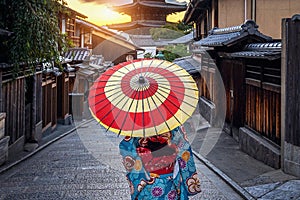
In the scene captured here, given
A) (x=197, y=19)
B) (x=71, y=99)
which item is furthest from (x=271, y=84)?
(x=197, y=19)

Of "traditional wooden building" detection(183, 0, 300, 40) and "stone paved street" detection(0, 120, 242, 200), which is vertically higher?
"traditional wooden building" detection(183, 0, 300, 40)

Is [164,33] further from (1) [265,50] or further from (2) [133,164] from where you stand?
(2) [133,164]

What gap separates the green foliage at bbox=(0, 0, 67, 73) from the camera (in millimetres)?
8461

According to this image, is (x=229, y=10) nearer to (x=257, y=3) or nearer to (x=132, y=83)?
(x=257, y=3)

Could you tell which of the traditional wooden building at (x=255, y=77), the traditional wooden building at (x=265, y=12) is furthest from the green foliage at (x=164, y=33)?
the traditional wooden building at (x=265, y=12)

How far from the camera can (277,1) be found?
41.7 ft

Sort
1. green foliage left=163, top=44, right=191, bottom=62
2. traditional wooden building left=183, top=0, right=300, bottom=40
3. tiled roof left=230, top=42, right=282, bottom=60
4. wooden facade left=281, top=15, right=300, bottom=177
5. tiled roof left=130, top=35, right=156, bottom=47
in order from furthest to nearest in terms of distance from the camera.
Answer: tiled roof left=130, top=35, right=156, bottom=47 < green foliage left=163, top=44, right=191, bottom=62 < traditional wooden building left=183, top=0, right=300, bottom=40 < tiled roof left=230, top=42, right=282, bottom=60 < wooden facade left=281, top=15, right=300, bottom=177

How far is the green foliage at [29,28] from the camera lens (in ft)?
27.8

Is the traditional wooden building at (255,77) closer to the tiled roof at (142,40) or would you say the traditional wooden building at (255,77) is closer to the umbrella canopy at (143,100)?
the umbrella canopy at (143,100)

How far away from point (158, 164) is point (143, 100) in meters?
0.63

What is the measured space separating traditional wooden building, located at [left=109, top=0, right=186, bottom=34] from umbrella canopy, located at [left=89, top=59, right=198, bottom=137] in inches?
1612

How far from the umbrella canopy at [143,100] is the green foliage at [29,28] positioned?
5231 mm

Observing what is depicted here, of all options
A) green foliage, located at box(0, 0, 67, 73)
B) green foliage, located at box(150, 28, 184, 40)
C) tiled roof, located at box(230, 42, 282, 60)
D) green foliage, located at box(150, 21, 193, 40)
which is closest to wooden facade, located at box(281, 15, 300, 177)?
tiled roof, located at box(230, 42, 282, 60)

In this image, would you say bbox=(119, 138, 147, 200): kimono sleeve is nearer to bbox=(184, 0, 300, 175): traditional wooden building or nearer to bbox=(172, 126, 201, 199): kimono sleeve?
bbox=(172, 126, 201, 199): kimono sleeve
